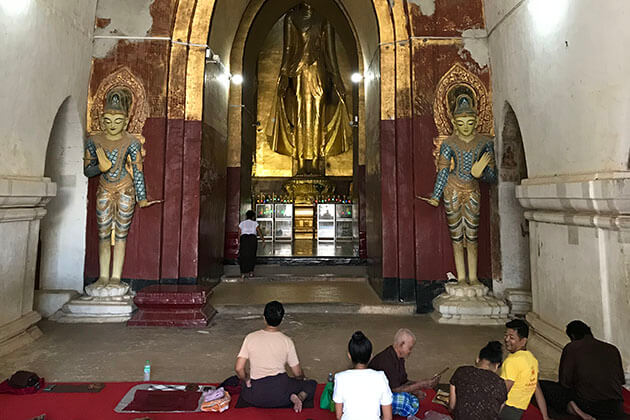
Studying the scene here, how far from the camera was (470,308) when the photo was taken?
16.9 feet

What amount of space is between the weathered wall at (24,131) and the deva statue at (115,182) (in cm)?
63

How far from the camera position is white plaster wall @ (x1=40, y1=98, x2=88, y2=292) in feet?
18.9

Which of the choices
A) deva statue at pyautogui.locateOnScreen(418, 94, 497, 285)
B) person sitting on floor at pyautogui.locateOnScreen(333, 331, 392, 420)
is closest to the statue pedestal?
deva statue at pyautogui.locateOnScreen(418, 94, 497, 285)

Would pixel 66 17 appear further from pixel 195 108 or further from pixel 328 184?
pixel 328 184

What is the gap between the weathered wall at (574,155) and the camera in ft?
10.7

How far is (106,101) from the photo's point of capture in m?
5.72

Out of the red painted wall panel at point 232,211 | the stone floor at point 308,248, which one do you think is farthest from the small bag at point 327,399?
the red painted wall panel at point 232,211

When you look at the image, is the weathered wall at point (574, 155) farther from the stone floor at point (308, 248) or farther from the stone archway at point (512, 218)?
the stone floor at point (308, 248)

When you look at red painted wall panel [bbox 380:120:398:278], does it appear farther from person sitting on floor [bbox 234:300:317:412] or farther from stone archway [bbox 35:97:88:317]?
stone archway [bbox 35:97:88:317]

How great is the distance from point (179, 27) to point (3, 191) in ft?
10.7

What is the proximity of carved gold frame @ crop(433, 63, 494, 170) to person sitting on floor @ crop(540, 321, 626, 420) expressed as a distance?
3.39m

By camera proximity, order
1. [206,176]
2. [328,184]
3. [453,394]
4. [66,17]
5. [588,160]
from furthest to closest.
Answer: [328,184]
[206,176]
[66,17]
[588,160]
[453,394]

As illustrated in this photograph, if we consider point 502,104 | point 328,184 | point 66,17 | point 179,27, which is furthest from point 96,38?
point 328,184

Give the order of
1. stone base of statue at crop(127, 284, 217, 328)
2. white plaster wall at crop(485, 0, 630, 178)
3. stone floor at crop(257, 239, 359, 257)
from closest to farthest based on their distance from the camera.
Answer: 1. white plaster wall at crop(485, 0, 630, 178)
2. stone base of statue at crop(127, 284, 217, 328)
3. stone floor at crop(257, 239, 359, 257)
